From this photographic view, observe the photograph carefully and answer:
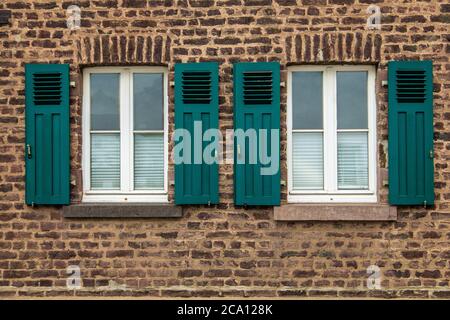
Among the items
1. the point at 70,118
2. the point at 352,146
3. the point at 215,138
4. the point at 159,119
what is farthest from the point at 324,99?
the point at 70,118

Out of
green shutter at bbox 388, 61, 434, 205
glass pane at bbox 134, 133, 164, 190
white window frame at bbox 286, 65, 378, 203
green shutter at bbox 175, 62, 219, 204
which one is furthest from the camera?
glass pane at bbox 134, 133, 164, 190

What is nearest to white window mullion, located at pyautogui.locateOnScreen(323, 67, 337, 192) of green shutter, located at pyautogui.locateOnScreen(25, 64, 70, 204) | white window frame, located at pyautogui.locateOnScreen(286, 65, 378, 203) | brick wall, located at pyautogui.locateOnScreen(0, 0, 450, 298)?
white window frame, located at pyautogui.locateOnScreen(286, 65, 378, 203)

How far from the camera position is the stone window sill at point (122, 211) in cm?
768

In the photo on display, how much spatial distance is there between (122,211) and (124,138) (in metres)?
0.85

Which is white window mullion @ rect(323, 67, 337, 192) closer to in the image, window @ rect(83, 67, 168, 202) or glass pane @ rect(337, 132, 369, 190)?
glass pane @ rect(337, 132, 369, 190)

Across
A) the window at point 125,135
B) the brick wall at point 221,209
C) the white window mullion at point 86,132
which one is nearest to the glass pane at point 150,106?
the window at point 125,135

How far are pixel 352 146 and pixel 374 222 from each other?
2.94 feet

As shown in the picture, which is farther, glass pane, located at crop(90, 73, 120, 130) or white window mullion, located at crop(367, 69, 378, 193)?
glass pane, located at crop(90, 73, 120, 130)

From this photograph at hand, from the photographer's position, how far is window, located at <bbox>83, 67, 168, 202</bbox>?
25.9 feet

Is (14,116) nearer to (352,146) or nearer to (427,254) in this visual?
(352,146)

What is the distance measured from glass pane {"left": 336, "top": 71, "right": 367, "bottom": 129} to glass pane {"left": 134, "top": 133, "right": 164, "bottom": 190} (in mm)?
2081

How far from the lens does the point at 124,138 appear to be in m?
7.92

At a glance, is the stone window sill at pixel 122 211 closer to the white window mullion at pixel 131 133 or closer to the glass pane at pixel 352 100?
the white window mullion at pixel 131 133

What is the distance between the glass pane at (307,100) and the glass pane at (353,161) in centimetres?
35
